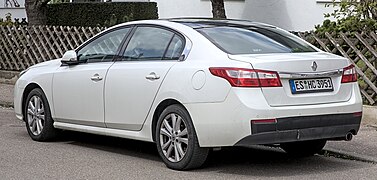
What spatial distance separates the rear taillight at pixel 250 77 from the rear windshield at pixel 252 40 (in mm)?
418

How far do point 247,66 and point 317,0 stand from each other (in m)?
11.9

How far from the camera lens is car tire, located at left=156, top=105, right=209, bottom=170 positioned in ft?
25.8

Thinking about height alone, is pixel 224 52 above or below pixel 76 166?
above

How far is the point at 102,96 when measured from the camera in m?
9.02

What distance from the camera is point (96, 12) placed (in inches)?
885

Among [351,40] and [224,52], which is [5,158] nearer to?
[224,52]

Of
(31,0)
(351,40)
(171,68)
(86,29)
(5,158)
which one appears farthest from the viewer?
(31,0)

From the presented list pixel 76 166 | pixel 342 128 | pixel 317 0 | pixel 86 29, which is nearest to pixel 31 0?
pixel 86 29

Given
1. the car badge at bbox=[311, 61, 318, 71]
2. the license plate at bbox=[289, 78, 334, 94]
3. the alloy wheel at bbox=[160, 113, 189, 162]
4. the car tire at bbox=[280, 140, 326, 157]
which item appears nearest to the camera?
the license plate at bbox=[289, 78, 334, 94]

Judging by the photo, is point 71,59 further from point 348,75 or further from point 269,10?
point 269,10

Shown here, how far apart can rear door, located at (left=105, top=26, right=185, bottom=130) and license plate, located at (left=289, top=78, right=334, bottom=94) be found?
1.22 m

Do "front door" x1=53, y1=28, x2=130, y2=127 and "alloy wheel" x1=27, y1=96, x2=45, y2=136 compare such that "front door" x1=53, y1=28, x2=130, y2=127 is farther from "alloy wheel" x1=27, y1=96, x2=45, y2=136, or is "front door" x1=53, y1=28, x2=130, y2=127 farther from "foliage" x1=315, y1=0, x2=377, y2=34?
"foliage" x1=315, y1=0, x2=377, y2=34

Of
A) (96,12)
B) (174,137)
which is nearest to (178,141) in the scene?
(174,137)

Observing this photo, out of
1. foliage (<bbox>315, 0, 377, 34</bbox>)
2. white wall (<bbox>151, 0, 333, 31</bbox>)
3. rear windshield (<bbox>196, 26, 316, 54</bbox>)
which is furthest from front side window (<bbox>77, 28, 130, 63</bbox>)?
white wall (<bbox>151, 0, 333, 31</bbox>)
